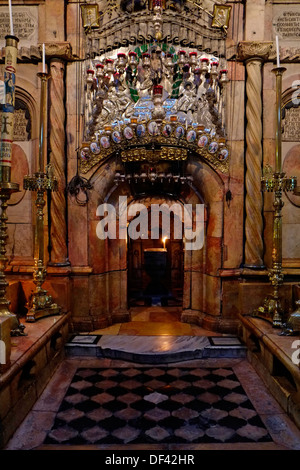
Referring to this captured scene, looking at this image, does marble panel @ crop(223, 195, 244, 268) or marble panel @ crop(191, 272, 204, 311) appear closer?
marble panel @ crop(223, 195, 244, 268)

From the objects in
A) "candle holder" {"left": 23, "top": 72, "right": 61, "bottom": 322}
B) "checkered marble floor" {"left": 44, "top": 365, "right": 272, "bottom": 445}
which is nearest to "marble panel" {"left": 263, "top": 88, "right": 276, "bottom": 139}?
"candle holder" {"left": 23, "top": 72, "right": 61, "bottom": 322}

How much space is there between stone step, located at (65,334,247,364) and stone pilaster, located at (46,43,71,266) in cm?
136

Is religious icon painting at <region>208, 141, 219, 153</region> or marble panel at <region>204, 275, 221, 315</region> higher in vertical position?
religious icon painting at <region>208, 141, 219, 153</region>

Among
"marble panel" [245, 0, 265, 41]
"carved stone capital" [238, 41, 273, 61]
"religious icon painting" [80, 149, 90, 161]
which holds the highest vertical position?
"marble panel" [245, 0, 265, 41]

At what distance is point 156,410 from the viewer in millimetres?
3844

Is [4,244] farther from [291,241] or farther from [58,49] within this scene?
[291,241]

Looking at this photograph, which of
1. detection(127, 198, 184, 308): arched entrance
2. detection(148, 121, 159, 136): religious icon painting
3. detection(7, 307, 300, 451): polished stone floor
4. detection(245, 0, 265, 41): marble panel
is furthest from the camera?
detection(127, 198, 184, 308): arched entrance

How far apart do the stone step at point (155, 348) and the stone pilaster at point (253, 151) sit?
4.47 ft

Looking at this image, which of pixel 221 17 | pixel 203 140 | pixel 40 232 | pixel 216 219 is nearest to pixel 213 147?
pixel 203 140

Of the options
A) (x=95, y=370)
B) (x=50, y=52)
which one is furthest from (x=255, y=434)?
(x=50, y=52)

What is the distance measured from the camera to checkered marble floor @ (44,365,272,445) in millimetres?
3371

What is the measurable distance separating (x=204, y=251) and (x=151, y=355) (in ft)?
7.06

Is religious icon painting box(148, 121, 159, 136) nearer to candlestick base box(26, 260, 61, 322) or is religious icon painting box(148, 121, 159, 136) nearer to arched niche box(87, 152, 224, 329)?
arched niche box(87, 152, 224, 329)
